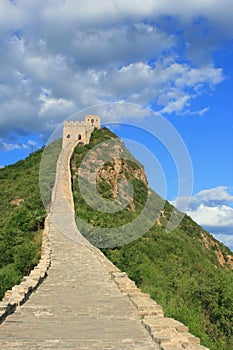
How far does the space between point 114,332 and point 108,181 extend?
37.3 m

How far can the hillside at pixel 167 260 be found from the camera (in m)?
14.7

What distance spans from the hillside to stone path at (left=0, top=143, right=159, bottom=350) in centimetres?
230

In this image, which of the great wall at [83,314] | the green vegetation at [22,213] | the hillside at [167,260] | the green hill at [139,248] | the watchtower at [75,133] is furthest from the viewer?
the watchtower at [75,133]

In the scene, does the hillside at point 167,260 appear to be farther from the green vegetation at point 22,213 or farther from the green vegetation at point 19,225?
the green vegetation at point 19,225

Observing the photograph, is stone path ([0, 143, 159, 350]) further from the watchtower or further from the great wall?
the watchtower

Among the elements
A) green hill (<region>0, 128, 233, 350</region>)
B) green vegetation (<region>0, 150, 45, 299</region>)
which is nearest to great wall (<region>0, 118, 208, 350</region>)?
green hill (<region>0, 128, 233, 350</region>)

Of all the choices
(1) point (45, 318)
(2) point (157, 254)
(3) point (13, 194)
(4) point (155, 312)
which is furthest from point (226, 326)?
(3) point (13, 194)

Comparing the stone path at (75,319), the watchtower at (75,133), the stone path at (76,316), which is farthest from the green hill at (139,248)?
the stone path at (75,319)

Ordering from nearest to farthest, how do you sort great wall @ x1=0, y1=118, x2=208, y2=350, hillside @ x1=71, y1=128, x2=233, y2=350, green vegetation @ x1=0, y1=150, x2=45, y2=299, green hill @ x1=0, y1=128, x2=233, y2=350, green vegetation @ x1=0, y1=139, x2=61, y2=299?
great wall @ x1=0, y1=118, x2=208, y2=350 < hillside @ x1=71, y1=128, x2=233, y2=350 < green hill @ x1=0, y1=128, x2=233, y2=350 < green vegetation @ x1=0, y1=150, x2=45, y2=299 < green vegetation @ x1=0, y1=139, x2=61, y2=299

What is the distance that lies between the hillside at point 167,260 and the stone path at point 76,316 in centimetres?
230

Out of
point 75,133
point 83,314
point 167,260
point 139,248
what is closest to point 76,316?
point 83,314

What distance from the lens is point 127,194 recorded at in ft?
152

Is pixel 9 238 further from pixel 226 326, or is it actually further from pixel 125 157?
pixel 125 157

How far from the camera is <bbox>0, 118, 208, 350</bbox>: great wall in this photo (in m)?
6.41
